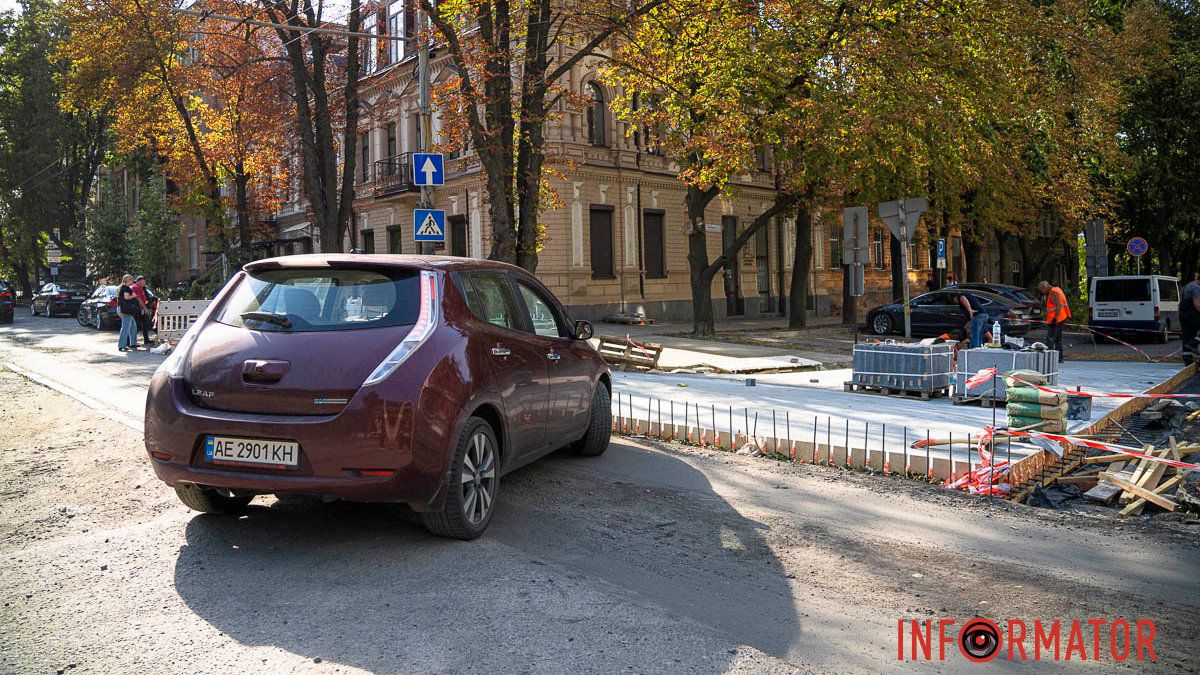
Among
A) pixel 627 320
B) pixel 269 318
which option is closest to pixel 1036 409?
pixel 269 318

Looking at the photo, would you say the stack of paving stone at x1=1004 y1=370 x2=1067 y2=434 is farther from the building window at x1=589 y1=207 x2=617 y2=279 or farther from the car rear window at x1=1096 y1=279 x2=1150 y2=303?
the building window at x1=589 y1=207 x2=617 y2=279

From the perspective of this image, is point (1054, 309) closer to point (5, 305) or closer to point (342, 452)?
point (342, 452)

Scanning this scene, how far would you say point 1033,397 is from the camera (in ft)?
26.8

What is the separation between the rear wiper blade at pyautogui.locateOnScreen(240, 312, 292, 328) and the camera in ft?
16.4

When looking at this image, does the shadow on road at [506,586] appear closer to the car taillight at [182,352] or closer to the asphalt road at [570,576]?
the asphalt road at [570,576]

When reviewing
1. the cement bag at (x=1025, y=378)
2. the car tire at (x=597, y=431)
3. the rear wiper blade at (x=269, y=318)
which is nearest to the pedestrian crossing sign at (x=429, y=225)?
the car tire at (x=597, y=431)

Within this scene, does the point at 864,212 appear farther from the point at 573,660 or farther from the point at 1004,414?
the point at 573,660

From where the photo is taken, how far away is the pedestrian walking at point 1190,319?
16.5 m

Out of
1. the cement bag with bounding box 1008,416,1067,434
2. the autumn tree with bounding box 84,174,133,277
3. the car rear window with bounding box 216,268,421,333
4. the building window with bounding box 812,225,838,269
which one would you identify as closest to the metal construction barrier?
the car rear window with bounding box 216,268,421,333

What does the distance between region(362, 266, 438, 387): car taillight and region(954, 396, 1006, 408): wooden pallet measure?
27.5ft

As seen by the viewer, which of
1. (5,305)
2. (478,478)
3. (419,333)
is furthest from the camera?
(5,305)

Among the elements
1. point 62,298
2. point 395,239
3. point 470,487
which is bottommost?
point 470,487

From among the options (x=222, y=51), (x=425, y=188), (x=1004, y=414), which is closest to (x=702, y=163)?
(x=425, y=188)

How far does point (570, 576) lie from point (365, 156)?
37581mm
